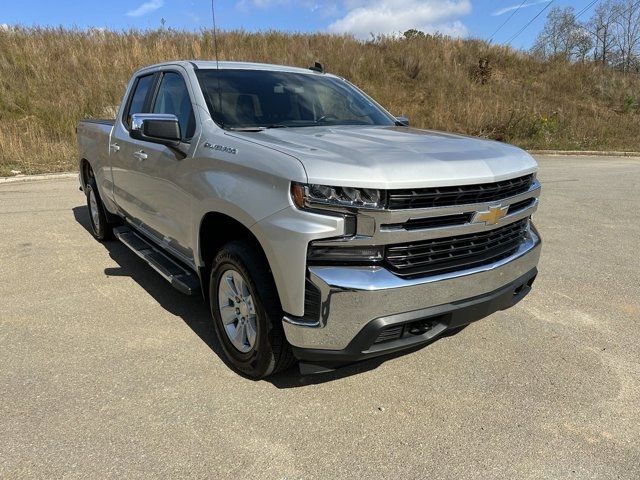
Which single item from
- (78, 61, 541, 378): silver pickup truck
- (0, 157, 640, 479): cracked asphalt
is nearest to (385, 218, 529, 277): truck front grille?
(78, 61, 541, 378): silver pickup truck

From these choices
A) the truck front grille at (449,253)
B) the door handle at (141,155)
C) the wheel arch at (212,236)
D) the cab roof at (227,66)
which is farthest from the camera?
the door handle at (141,155)

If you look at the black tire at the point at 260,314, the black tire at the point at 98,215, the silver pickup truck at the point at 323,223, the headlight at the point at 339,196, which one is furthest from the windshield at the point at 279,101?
the black tire at the point at 98,215

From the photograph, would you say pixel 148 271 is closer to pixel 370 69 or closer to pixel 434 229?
pixel 434 229

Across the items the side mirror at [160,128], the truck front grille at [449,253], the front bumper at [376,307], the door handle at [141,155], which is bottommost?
the front bumper at [376,307]

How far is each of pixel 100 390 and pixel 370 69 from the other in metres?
21.0

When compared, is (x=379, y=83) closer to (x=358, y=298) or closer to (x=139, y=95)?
(x=139, y=95)

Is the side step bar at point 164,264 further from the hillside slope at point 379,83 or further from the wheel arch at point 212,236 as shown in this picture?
the hillside slope at point 379,83

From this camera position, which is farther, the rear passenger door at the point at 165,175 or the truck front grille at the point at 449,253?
the rear passenger door at the point at 165,175

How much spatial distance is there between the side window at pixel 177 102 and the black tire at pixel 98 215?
2045mm

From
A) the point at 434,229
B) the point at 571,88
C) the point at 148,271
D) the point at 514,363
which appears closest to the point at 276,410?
the point at 434,229

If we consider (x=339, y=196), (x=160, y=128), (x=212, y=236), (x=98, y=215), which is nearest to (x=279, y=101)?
(x=160, y=128)

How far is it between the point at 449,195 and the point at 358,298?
70cm

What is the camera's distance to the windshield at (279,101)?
11.6 feet

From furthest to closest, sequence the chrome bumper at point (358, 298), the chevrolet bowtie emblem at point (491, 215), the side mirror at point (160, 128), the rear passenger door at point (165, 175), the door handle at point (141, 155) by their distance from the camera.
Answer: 1. the door handle at point (141, 155)
2. the rear passenger door at point (165, 175)
3. the side mirror at point (160, 128)
4. the chevrolet bowtie emblem at point (491, 215)
5. the chrome bumper at point (358, 298)
